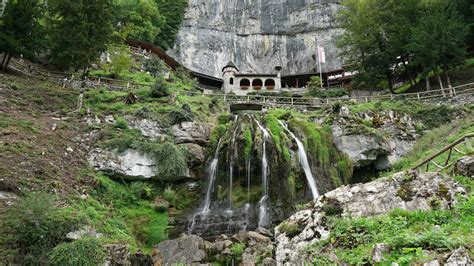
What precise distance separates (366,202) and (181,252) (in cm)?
711

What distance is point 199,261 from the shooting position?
13.5 metres

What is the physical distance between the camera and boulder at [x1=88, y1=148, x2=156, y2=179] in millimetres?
18203

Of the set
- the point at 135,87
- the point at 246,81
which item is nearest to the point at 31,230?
the point at 135,87

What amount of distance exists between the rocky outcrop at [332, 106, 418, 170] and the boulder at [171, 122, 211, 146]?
304 inches

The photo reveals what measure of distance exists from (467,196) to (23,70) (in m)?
26.6

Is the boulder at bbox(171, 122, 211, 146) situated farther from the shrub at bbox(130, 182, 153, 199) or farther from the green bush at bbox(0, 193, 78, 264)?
the green bush at bbox(0, 193, 78, 264)

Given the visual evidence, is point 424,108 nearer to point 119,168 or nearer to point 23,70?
point 119,168

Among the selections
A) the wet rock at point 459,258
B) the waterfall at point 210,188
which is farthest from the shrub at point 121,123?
the wet rock at point 459,258

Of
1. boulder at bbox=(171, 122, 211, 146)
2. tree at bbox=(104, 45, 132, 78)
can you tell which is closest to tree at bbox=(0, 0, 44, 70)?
tree at bbox=(104, 45, 132, 78)

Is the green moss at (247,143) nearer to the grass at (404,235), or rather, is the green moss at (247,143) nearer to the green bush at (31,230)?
the green bush at (31,230)

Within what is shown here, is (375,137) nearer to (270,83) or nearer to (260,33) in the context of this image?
(270,83)

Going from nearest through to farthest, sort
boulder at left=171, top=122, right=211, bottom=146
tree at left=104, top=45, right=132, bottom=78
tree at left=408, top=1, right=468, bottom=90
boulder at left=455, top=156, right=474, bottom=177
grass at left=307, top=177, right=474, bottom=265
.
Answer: grass at left=307, top=177, right=474, bottom=265
boulder at left=455, top=156, right=474, bottom=177
boulder at left=171, top=122, right=211, bottom=146
tree at left=408, top=1, right=468, bottom=90
tree at left=104, top=45, right=132, bottom=78

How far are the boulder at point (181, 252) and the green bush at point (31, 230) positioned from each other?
356 cm

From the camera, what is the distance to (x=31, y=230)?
11258mm
